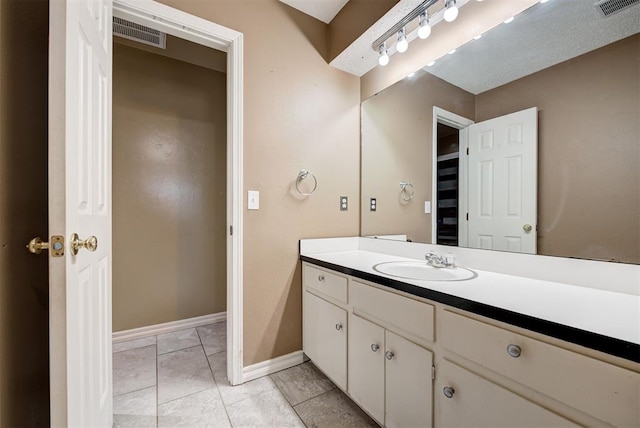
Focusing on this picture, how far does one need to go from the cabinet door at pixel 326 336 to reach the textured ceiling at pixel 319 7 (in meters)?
1.93

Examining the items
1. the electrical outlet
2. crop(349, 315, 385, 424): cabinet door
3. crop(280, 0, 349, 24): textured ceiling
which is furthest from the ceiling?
crop(349, 315, 385, 424): cabinet door

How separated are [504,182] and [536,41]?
24.7 inches

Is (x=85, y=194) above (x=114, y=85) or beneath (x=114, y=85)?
beneath

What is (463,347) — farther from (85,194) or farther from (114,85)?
(114,85)

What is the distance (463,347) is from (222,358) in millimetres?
1701

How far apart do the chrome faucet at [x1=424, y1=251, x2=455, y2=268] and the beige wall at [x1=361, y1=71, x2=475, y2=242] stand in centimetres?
23

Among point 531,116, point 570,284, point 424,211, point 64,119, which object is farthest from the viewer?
point 424,211

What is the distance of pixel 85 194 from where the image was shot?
3.16ft

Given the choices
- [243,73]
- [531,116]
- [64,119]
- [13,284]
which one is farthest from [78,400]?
[531,116]

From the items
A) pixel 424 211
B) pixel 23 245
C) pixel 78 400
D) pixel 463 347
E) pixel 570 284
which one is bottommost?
pixel 78 400

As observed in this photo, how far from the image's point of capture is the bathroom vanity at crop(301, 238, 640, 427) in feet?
2.04

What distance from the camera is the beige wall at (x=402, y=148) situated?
5.55 ft

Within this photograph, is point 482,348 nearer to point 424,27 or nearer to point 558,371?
point 558,371

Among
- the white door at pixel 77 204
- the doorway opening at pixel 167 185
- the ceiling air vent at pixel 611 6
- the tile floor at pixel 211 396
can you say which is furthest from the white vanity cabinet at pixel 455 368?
the doorway opening at pixel 167 185
